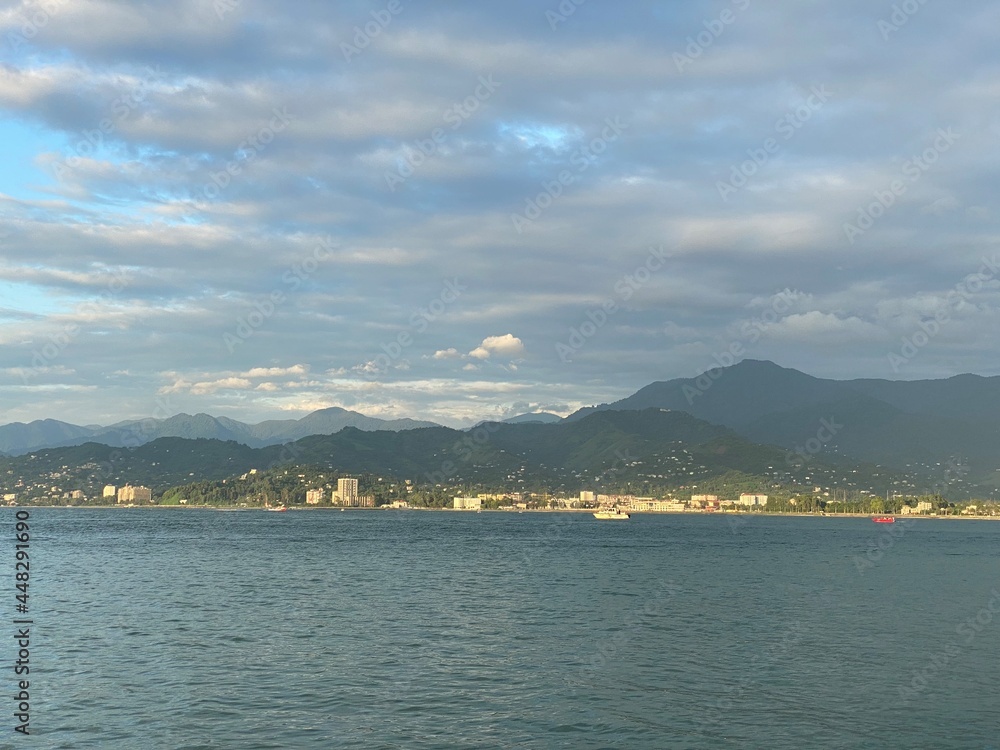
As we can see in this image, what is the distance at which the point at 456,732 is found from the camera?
112 feet

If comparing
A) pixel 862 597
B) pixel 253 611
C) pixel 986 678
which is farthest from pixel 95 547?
pixel 986 678

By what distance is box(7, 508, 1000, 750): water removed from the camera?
3456cm

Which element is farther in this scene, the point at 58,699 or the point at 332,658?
the point at 332,658

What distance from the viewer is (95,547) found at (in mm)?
150125

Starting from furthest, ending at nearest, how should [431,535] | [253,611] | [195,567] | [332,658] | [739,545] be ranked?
1. [431,535]
2. [739,545]
3. [195,567]
4. [253,611]
5. [332,658]

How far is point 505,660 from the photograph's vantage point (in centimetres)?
4856

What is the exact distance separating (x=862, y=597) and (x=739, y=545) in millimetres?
93748

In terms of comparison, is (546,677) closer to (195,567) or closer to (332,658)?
(332,658)

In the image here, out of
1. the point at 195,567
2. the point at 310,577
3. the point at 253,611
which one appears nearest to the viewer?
the point at 253,611

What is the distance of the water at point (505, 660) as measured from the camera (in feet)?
113

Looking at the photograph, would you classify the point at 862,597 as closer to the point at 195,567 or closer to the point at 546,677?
the point at 546,677

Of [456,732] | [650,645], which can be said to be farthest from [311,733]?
[650,645]

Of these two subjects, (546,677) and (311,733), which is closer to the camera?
(311,733)

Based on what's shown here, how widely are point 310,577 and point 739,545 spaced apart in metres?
106
